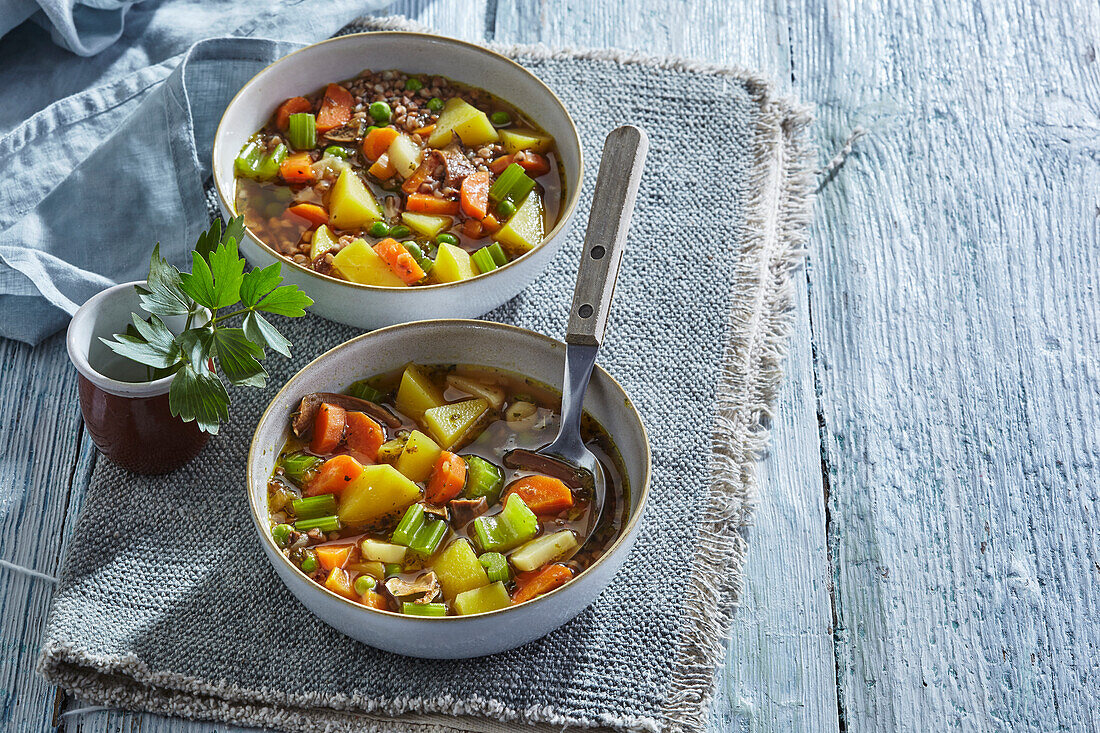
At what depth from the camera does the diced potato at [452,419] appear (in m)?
2.40

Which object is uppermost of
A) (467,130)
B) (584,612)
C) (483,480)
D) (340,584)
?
(467,130)

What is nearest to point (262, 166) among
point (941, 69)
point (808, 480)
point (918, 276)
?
point (808, 480)

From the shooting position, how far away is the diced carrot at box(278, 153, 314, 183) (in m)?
2.92

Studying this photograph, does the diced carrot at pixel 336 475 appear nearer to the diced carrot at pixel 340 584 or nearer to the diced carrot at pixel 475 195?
the diced carrot at pixel 340 584

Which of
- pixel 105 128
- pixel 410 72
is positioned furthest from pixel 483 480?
pixel 105 128

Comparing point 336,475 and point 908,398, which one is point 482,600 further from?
point 908,398

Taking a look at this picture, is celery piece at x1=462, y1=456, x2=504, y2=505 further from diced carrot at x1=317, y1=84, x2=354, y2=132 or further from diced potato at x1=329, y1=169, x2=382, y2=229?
diced carrot at x1=317, y1=84, x2=354, y2=132

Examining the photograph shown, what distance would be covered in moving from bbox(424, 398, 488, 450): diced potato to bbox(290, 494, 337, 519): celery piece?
10.6 inches

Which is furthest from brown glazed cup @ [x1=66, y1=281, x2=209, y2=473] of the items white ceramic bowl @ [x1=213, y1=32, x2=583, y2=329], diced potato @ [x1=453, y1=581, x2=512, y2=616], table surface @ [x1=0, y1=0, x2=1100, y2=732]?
diced potato @ [x1=453, y1=581, x2=512, y2=616]

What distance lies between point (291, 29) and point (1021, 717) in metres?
2.73

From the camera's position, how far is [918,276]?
3109mm

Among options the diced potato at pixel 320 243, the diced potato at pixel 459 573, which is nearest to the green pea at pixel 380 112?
the diced potato at pixel 320 243

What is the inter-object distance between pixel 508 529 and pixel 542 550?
0.08 metres

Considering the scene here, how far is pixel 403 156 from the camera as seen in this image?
2943 mm
